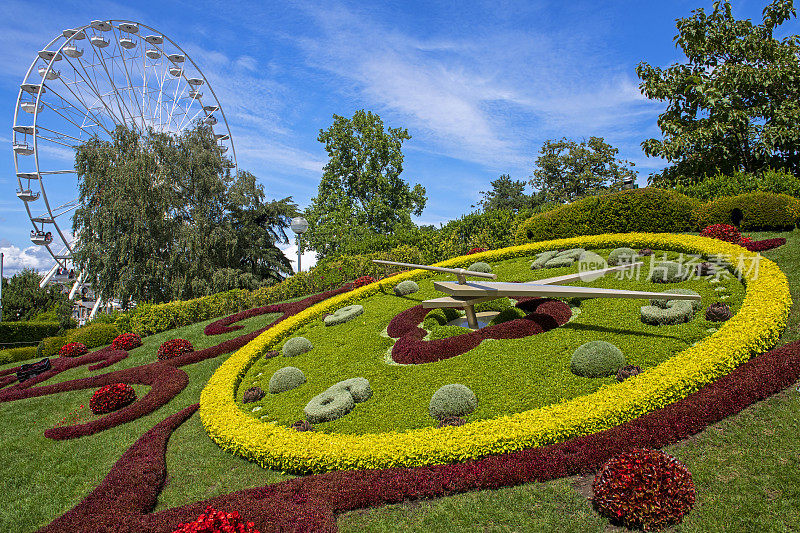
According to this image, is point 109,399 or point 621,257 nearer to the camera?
point 109,399

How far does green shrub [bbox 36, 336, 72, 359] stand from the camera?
21344 millimetres

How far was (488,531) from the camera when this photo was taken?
5152 millimetres

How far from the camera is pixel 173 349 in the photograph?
15.2 metres

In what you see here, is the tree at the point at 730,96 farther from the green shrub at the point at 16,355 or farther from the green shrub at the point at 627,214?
the green shrub at the point at 16,355

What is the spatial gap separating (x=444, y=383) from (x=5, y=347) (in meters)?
28.5

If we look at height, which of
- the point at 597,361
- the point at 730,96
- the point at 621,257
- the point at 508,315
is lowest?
the point at 597,361

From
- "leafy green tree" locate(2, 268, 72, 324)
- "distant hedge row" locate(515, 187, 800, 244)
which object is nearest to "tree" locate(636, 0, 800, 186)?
"distant hedge row" locate(515, 187, 800, 244)

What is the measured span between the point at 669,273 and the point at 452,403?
21.5 feet

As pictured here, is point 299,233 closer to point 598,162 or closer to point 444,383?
point 444,383

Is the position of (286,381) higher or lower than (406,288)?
lower

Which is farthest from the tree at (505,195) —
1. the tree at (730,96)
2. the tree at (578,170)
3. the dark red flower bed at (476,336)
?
the dark red flower bed at (476,336)

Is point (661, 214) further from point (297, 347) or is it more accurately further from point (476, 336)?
point (297, 347)

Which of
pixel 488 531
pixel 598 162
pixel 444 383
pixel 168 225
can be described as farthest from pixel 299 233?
pixel 598 162

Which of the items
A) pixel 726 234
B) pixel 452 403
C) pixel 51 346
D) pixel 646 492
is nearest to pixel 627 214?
pixel 726 234
